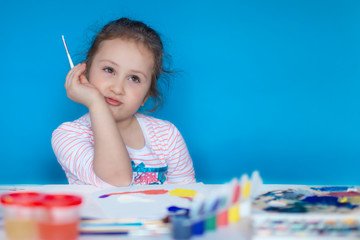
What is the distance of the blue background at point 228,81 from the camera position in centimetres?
186

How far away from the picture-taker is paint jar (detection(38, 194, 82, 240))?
0.54 meters

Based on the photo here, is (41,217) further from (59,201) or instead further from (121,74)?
(121,74)

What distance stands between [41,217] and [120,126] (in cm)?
87

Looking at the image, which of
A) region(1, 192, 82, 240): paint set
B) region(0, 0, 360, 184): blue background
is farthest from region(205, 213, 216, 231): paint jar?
region(0, 0, 360, 184): blue background

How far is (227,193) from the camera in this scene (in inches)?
24.1

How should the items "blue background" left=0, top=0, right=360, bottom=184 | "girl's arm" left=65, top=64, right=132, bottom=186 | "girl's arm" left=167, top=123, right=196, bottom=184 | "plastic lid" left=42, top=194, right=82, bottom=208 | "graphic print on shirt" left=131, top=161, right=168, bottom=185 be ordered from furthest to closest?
"blue background" left=0, top=0, right=360, bottom=184 → "girl's arm" left=167, top=123, right=196, bottom=184 → "graphic print on shirt" left=131, top=161, right=168, bottom=185 → "girl's arm" left=65, top=64, right=132, bottom=186 → "plastic lid" left=42, top=194, right=82, bottom=208

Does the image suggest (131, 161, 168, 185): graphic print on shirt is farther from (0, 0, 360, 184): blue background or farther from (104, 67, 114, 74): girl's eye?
(0, 0, 360, 184): blue background

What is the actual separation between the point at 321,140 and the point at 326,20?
0.50m

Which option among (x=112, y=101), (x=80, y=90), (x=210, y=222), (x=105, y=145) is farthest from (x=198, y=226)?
(x=112, y=101)

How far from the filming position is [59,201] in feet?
1.81

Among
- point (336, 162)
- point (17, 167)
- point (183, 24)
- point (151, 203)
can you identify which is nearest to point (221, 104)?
point (183, 24)

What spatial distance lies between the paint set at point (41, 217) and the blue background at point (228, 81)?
132 cm

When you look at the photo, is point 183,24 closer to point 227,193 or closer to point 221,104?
point 221,104

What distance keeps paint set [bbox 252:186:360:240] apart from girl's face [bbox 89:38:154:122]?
63 cm
